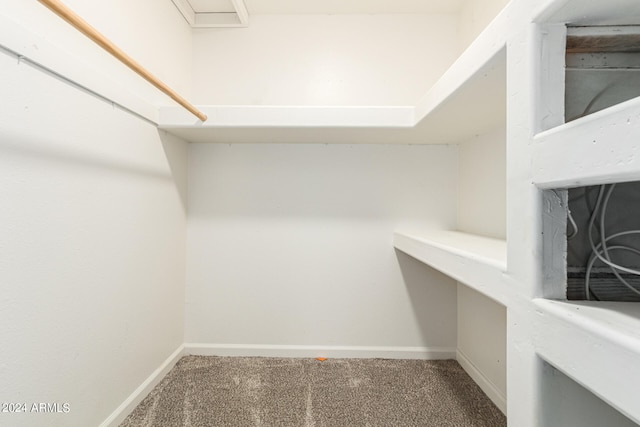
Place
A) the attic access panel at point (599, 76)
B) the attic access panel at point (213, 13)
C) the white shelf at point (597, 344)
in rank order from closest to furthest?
the white shelf at point (597, 344) → the attic access panel at point (599, 76) → the attic access panel at point (213, 13)

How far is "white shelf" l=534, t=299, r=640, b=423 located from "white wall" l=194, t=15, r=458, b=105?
1570 millimetres

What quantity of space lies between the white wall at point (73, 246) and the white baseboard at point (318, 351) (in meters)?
0.37

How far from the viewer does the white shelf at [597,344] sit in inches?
15.5

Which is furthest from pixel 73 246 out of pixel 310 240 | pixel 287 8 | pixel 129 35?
pixel 287 8

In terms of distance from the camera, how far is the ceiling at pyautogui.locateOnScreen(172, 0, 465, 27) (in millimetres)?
1722

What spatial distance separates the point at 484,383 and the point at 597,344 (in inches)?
50.4

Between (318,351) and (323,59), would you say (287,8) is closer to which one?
(323,59)

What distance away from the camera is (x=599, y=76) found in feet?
2.15

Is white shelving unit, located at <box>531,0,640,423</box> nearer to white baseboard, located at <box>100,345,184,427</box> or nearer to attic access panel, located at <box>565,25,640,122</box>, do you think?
attic access panel, located at <box>565,25,640,122</box>

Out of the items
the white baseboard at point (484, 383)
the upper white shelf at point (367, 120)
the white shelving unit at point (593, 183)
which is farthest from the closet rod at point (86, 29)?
the white baseboard at point (484, 383)

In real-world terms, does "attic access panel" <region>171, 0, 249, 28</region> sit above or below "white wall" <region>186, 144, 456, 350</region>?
above

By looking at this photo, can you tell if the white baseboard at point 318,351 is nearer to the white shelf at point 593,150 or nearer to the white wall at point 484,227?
the white wall at point 484,227

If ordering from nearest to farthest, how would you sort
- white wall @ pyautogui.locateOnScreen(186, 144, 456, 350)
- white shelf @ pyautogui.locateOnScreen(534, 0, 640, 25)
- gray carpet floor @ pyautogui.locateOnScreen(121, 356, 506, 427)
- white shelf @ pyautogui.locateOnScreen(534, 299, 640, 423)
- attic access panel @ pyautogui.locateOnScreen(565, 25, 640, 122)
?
white shelf @ pyautogui.locateOnScreen(534, 299, 640, 423) → white shelf @ pyautogui.locateOnScreen(534, 0, 640, 25) → attic access panel @ pyautogui.locateOnScreen(565, 25, 640, 122) → gray carpet floor @ pyautogui.locateOnScreen(121, 356, 506, 427) → white wall @ pyautogui.locateOnScreen(186, 144, 456, 350)

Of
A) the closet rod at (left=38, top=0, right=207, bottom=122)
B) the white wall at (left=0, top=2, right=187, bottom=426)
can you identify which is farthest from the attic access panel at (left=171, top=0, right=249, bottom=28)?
the closet rod at (left=38, top=0, right=207, bottom=122)
